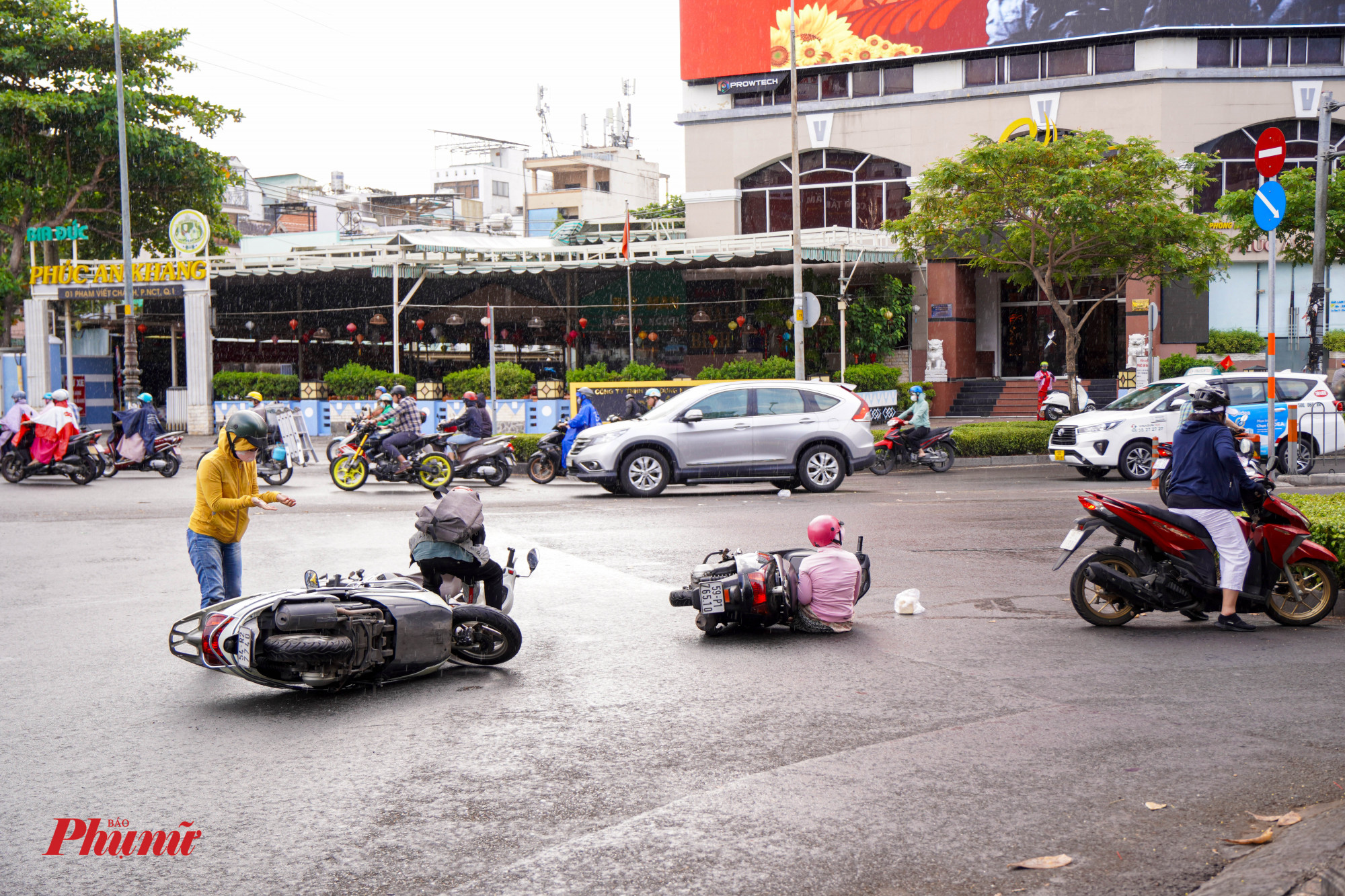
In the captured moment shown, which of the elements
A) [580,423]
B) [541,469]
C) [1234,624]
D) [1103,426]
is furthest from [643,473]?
[1234,624]

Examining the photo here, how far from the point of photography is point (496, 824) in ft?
14.1

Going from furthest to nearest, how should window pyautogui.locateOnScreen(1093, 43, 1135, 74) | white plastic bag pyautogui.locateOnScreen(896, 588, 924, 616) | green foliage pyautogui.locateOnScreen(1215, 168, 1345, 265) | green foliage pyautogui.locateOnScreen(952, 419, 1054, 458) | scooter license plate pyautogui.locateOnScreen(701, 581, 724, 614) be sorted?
window pyautogui.locateOnScreen(1093, 43, 1135, 74) → green foliage pyautogui.locateOnScreen(1215, 168, 1345, 265) → green foliage pyautogui.locateOnScreen(952, 419, 1054, 458) → white plastic bag pyautogui.locateOnScreen(896, 588, 924, 616) → scooter license plate pyautogui.locateOnScreen(701, 581, 724, 614)

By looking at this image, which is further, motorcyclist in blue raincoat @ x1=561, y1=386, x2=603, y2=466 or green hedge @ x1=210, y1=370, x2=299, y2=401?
green hedge @ x1=210, y1=370, x2=299, y2=401

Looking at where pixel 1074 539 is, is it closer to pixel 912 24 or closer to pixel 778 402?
pixel 778 402

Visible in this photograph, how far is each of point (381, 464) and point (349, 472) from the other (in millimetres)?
538

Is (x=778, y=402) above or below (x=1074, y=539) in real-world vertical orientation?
above

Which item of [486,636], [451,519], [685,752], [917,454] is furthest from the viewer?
[917,454]

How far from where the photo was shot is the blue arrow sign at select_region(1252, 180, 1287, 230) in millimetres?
14141

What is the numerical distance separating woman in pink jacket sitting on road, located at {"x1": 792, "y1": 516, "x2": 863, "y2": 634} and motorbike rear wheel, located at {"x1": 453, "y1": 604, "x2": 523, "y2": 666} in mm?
1980

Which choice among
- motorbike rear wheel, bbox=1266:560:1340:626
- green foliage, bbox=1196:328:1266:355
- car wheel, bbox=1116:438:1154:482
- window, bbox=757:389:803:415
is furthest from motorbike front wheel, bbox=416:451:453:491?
green foliage, bbox=1196:328:1266:355

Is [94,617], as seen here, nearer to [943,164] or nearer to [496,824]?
[496,824]

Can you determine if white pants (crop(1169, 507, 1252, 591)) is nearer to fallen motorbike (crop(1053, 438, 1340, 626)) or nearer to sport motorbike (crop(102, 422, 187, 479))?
fallen motorbike (crop(1053, 438, 1340, 626))

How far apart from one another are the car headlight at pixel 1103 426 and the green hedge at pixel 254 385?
74.3 ft

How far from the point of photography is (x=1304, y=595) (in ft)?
25.5
